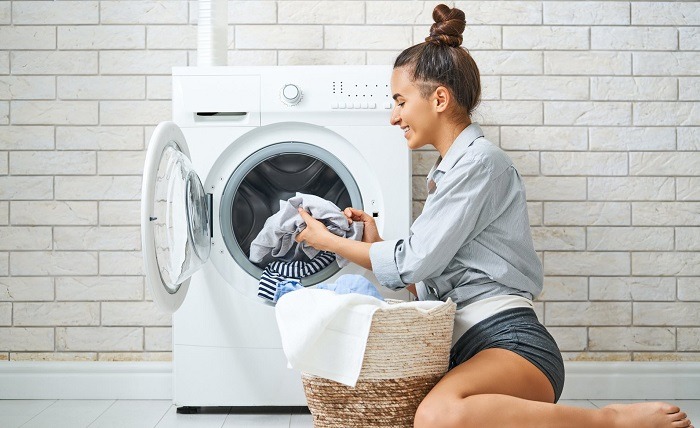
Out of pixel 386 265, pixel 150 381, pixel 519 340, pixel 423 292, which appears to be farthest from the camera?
pixel 150 381

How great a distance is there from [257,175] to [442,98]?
0.70 meters

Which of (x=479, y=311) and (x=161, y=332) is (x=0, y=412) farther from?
(x=479, y=311)

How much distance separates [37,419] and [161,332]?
1.64 feet

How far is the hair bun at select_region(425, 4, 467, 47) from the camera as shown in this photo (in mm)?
1944

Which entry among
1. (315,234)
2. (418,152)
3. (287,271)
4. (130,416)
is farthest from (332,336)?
(418,152)

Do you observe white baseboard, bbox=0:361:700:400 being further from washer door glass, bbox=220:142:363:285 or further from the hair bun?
the hair bun

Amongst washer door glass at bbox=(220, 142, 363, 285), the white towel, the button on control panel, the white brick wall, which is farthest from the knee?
the white brick wall

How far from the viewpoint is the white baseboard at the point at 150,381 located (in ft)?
8.97

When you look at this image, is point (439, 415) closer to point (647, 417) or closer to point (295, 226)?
point (647, 417)

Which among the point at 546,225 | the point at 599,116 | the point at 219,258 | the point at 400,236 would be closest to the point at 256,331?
the point at 219,258

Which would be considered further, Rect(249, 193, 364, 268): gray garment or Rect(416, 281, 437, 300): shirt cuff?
Rect(249, 193, 364, 268): gray garment

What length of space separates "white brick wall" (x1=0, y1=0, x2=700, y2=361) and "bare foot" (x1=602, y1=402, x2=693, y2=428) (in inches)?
45.1

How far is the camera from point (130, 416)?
8.16 ft

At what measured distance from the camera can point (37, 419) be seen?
2.45 metres
